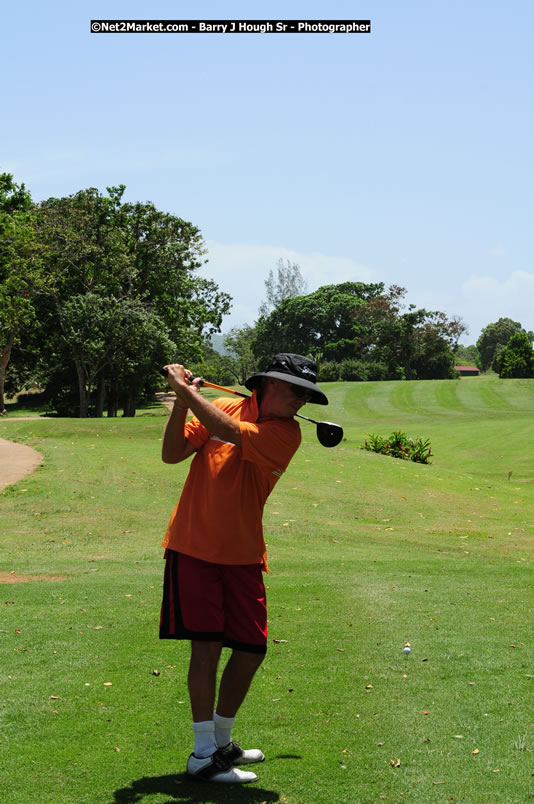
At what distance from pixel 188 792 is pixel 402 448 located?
76.9ft

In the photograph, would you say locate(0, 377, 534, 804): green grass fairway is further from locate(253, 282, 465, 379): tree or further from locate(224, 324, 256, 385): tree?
locate(224, 324, 256, 385): tree

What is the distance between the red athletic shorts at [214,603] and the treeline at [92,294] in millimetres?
36983

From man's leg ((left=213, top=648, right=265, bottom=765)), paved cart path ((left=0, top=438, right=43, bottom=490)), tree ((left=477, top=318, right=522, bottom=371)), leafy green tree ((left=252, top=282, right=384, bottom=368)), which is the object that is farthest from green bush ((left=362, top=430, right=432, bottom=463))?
tree ((left=477, top=318, right=522, bottom=371))

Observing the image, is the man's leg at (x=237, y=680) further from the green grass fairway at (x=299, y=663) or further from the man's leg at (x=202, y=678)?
the green grass fairway at (x=299, y=663)

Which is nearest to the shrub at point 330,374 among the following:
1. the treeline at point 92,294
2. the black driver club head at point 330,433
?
the treeline at point 92,294

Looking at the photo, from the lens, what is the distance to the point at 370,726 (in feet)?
15.5

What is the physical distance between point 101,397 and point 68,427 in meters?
17.8

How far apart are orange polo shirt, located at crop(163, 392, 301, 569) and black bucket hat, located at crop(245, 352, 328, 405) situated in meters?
0.22

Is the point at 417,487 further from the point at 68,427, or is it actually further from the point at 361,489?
the point at 68,427

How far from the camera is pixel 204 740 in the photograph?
4.09 metres

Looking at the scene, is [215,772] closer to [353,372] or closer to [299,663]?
[299,663]

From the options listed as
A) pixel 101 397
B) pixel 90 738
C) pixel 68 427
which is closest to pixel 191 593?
pixel 90 738

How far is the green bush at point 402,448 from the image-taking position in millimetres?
26314

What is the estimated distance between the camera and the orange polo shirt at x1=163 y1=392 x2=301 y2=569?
13.3ft
